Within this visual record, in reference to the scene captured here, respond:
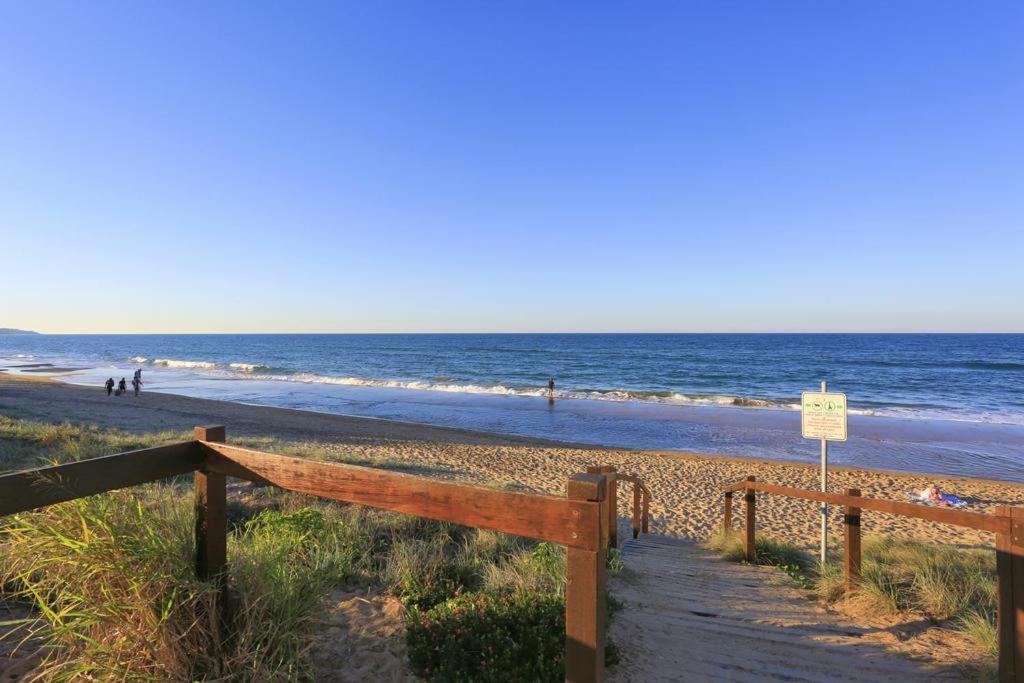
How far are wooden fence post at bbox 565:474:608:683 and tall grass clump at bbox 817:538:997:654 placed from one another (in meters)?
3.64

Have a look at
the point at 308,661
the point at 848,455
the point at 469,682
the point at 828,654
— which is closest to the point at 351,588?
the point at 308,661

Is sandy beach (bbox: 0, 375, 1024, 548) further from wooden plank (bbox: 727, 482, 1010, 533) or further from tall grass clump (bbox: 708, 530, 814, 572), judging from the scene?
wooden plank (bbox: 727, 482, 1010, 533)

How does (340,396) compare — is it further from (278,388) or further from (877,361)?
(877,361)

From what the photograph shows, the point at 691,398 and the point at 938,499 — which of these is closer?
the point at 938,499

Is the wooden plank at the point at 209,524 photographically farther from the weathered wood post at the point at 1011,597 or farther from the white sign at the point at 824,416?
the white sign at the point at 824,416

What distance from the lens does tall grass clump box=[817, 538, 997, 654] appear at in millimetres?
4516

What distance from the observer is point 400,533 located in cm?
615

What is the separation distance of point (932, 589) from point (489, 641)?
436 centimetres

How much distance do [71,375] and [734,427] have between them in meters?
54.9

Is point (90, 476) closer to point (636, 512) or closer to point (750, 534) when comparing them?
point (750, 534)

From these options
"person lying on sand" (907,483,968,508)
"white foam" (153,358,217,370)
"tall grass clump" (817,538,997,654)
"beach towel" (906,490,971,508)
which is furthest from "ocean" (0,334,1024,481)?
"tall grass clump" (817,538,997,654)

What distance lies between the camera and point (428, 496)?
2.42m

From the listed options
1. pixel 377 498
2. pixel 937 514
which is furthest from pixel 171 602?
pixel 937 514

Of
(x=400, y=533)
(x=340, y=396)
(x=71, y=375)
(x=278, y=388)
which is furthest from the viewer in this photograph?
(x=71, y=375)
